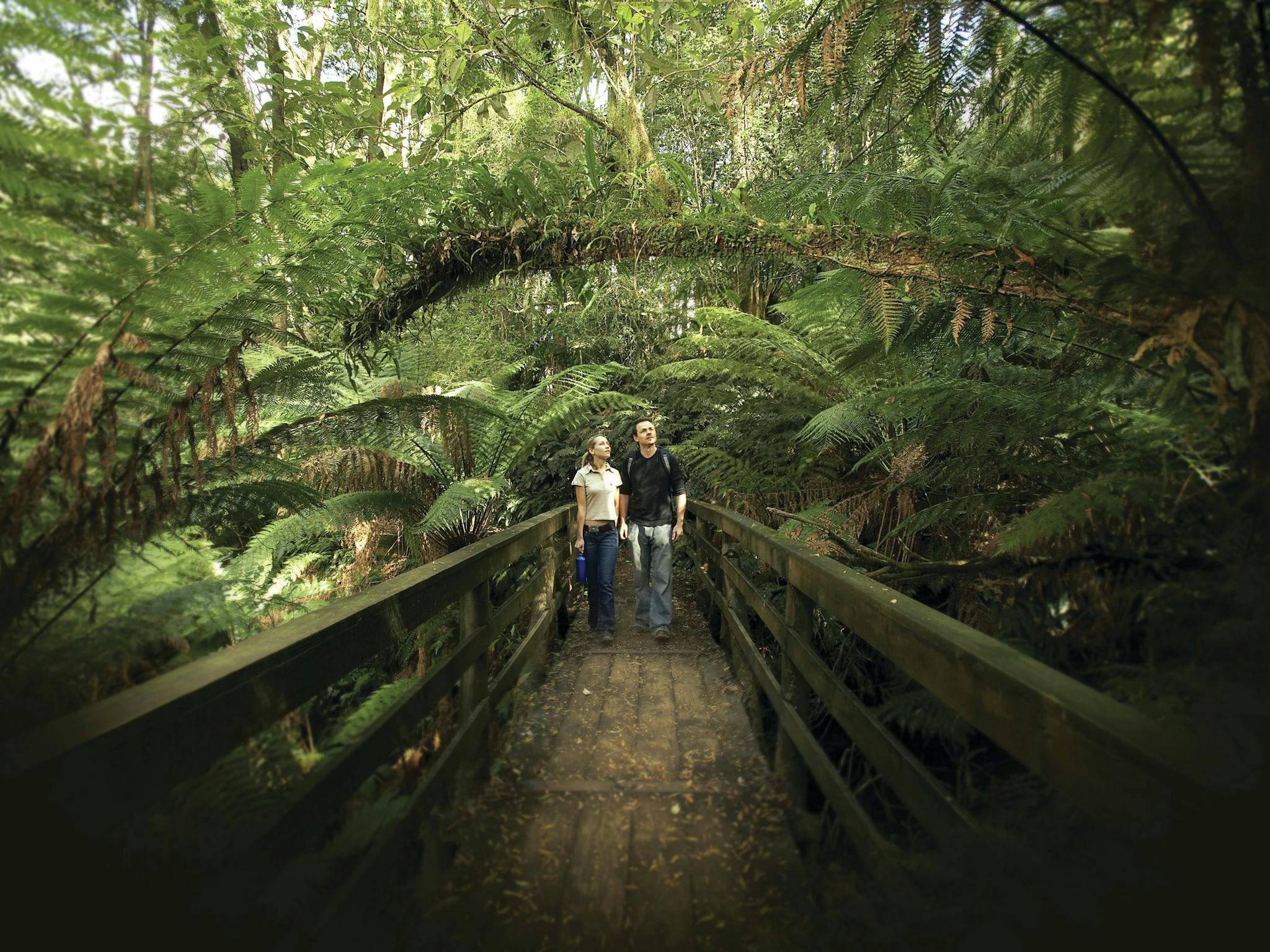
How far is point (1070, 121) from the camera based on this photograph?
1.36 metres

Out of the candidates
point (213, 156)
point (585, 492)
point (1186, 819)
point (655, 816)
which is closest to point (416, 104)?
point (585, 492)

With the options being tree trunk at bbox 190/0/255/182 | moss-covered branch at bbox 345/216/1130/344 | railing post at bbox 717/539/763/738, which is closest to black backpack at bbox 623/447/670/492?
railing post at bbox 717/539/763/738

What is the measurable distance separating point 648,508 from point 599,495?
0.38m

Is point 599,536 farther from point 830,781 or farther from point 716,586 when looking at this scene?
point 830,781

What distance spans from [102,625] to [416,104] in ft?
27.1

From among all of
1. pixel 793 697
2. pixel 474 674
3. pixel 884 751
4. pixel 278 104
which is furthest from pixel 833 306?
pixel 278 104

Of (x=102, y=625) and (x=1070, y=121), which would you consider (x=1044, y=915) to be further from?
(x=102, y=625)

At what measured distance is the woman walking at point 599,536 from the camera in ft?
17.5

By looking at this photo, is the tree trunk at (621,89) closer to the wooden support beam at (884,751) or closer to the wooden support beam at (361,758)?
the wooden support beam at (884,751)

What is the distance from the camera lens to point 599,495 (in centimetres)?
539

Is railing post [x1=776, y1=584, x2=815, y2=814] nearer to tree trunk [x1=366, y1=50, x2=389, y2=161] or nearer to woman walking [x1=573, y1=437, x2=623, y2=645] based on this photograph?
woman walking [x1=573, y1=437, x2=623, y2=645]

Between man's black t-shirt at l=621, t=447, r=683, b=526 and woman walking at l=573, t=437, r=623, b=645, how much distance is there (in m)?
0.17

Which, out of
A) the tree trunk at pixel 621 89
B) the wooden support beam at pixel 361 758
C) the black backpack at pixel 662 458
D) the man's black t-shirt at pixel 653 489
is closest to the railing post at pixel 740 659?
the man's black t-shirt at pixel 653 489

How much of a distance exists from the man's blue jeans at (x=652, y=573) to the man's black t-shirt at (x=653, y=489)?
7 centimetres
